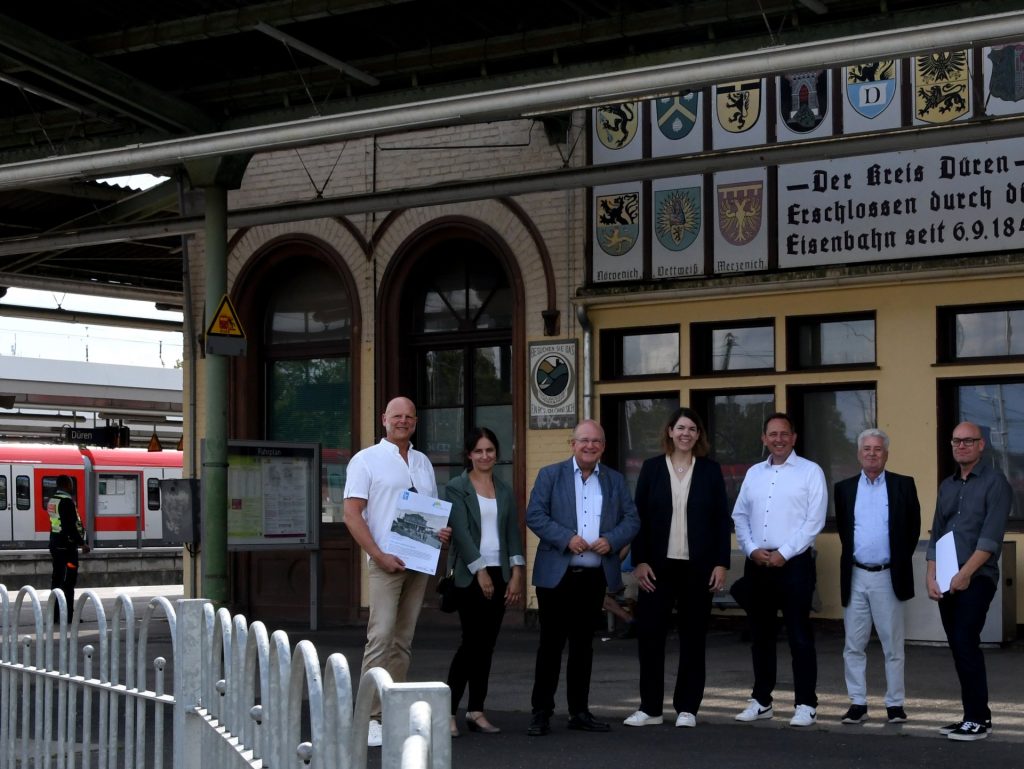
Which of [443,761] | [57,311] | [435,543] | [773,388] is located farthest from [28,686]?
[57,311]

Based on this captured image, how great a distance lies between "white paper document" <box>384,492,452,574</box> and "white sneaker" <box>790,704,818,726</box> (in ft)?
7.53

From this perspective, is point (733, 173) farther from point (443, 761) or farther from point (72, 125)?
point (443, 761)

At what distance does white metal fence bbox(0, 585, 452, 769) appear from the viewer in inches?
121

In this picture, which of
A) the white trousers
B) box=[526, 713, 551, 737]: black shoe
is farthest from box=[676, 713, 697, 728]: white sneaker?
the white trousers

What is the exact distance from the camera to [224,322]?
45.6ft

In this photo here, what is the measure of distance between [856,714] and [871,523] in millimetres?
1085

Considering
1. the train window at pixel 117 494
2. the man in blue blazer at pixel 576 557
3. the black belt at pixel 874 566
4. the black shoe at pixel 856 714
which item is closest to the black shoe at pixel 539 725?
the man in blue blazer at pixel 576 557

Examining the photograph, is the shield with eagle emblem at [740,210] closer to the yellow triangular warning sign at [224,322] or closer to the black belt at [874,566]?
the yellow triangular warning sign at [224,322]

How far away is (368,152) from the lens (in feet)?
56.5

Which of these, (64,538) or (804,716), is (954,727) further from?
(64,538)

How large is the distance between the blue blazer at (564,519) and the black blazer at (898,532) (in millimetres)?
1232

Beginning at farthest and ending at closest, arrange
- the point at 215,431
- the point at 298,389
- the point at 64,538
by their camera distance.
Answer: the point at 64,538, the point at 298,389, the point at 215,431

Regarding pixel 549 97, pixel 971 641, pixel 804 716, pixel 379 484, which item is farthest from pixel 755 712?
pixel 549 97

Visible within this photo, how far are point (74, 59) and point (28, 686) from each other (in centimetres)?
793
